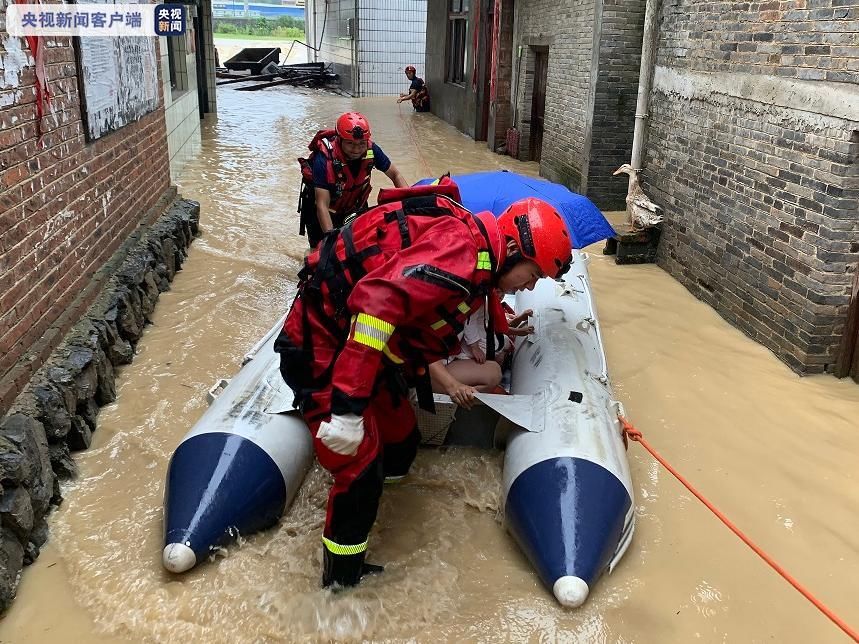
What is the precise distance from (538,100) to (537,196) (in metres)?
6.94

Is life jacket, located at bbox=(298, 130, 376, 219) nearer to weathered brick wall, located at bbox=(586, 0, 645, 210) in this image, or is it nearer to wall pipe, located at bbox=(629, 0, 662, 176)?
wall pipe, located at bbox=(629, 0, 662, 176)

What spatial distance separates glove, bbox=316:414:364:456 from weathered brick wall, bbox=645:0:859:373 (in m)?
3.37

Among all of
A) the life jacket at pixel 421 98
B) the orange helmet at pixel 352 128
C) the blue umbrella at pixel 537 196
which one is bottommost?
the blue umbrella at pixel 537 196

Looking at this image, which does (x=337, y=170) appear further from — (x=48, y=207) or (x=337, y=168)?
(x=48, y=207)

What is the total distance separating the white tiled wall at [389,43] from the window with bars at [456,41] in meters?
2.99

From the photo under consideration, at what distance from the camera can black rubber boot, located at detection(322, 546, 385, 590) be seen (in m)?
2.68

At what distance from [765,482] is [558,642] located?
158cm

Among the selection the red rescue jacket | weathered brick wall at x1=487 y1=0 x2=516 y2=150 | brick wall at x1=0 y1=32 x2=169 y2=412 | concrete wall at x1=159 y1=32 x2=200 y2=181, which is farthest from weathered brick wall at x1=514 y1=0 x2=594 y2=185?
the red rescue jacket

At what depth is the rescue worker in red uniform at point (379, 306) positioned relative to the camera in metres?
2.28

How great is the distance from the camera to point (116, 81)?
5.02 meters

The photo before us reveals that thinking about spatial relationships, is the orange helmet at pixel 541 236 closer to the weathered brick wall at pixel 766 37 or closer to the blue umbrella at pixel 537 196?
the blue umbrella at pixel 537 196

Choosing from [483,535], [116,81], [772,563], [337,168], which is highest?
[116,81]

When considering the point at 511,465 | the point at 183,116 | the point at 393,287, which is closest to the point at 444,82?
the point at 183,116

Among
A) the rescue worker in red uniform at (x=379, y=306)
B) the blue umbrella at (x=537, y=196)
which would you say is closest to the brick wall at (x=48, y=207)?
the rescue worker in red uniform at (x=379, y=306)
